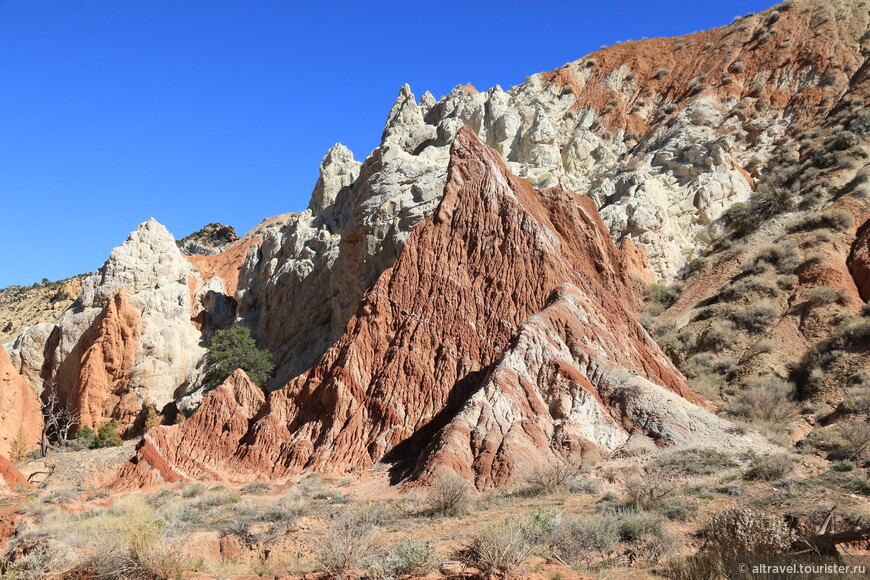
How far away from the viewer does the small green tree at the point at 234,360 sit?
40.8 m

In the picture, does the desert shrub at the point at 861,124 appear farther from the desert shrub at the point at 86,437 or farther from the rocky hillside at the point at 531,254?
the desert shrub at the point at 86,437

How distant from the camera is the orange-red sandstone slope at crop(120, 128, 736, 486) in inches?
941

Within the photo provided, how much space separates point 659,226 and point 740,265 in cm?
664

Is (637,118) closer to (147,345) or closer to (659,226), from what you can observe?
(659,226)

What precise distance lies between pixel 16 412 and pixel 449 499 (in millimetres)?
35012

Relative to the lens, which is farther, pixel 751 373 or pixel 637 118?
pixel 637 118

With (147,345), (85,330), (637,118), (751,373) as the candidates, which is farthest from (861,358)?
(85,330)

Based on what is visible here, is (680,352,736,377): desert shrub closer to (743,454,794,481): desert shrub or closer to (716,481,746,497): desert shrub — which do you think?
(743,454,794,481): desert shrub

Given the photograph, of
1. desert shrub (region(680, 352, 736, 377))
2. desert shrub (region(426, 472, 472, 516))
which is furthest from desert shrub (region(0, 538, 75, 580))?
desert shrub (region(680, 352, 736, 377))

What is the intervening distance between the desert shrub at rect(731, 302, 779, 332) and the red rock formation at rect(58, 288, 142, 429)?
35.9m

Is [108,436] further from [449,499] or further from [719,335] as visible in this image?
[719,335]

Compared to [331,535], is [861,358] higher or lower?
higher

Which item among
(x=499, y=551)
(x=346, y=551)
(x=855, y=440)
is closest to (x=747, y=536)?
(x=499, y=551)

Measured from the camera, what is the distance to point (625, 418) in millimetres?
21688
